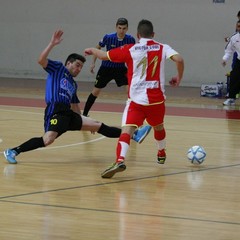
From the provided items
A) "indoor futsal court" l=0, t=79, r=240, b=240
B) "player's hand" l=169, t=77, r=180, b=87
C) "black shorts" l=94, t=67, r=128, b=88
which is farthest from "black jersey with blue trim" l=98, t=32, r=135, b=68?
"player's hand" l=169, t=77, r=180, b=87

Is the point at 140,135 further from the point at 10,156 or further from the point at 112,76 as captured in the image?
the point at 112,76

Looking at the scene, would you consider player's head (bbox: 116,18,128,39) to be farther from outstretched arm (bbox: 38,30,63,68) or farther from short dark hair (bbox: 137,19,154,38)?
short dark hair (bbox: 137,19,154,38)

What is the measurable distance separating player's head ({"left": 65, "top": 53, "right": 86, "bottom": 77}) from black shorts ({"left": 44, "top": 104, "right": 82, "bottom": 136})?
47 centimetres

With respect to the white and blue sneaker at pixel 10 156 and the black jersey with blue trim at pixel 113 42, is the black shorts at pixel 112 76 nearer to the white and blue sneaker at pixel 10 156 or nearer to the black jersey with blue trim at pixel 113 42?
the black jersey with blue trim at pixel 113 42

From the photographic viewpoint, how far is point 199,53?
2242 centimetres

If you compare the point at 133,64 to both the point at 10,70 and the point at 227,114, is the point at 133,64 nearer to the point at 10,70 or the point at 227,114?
the point at 227,114

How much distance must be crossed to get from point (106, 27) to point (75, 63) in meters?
14.5

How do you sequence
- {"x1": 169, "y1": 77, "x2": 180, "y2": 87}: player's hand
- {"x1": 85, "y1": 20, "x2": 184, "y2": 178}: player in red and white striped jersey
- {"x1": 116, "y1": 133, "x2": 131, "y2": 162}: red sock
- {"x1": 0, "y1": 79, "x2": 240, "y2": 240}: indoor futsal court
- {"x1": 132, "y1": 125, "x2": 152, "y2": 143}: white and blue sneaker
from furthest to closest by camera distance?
{"x1": 132, "y1": 125, "x2": 152, "y2": 143}: white and blue sneaker < {"x1": 169, "y1": 77, "x2": 180, "y2": 87}: player's hand < {"x1": 85, "y1": 20, "x2": 184, "y2": 178}: player in red and white striped jersey < {"x1": 116, "y1": 133, "x2": 131, "y2": 162}: red sock < {"x1": 0, "y1": 79, "x2": 240, "y2": 240}: indoor futsal court

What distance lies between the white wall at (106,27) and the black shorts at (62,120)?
13583mm

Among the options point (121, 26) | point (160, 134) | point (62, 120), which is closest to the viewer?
point (160, 134)

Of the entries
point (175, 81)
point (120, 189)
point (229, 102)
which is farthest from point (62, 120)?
point (229, 102)

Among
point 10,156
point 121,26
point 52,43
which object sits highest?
point 52,43

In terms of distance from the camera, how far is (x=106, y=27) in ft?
76.9

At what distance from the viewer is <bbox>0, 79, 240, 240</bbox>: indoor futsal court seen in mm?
5641
